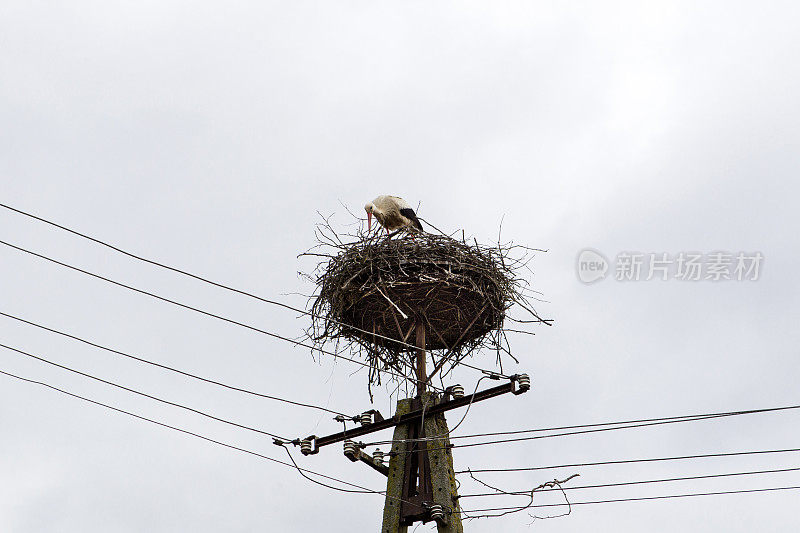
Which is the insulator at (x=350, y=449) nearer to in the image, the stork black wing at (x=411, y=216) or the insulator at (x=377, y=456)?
the insulator at (x=377, y=456)

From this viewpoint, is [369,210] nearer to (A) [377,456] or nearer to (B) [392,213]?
(B) [392,213]

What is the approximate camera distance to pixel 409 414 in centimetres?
859

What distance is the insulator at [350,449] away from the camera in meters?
8.37

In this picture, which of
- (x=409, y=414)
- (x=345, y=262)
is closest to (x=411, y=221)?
(x=345, y=262)

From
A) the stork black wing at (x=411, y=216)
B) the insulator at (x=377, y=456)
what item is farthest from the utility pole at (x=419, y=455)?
the stork black wing at (x=411, y=216)

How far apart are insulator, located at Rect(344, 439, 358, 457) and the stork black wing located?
4082mm

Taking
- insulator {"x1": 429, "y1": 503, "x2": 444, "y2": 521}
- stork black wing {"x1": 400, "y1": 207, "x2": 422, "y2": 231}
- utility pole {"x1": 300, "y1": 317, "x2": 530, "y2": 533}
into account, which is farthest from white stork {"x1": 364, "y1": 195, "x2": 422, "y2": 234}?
insulator {"x1": 429, "y1": 503, "x2": 444, "y2": 521}

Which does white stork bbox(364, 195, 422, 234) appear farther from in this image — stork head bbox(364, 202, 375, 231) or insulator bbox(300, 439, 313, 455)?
insulator bbox(300, 439, 313, 455)

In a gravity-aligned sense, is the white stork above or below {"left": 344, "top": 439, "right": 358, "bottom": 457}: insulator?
above

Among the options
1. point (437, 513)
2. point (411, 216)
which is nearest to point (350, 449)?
point (437, 513)

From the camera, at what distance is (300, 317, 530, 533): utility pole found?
317 inches

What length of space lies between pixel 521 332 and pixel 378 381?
1414 millimetres

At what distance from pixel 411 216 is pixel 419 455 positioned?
4.18m

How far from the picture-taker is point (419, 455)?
850cm
